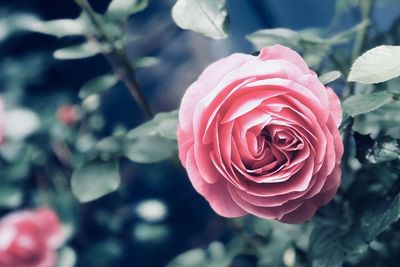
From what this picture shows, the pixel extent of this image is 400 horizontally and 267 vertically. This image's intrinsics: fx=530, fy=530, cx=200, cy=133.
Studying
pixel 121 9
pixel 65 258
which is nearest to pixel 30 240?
pixel 65 258

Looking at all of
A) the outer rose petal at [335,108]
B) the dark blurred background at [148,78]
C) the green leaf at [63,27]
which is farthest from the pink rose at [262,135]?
the dark blurred background at [148,78]

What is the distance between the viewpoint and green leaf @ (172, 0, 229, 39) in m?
0.70

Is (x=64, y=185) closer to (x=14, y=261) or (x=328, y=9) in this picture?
(x=14, y=261)

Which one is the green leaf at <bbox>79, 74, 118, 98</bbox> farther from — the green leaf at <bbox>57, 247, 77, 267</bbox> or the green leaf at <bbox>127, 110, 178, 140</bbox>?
the green leaf at <bbox>57, 247, 77, 267</bbox>

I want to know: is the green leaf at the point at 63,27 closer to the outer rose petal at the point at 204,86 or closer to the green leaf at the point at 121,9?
the green leaf at the point at 121,9

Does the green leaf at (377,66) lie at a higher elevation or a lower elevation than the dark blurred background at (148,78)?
higher

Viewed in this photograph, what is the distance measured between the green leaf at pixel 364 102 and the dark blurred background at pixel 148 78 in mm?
987

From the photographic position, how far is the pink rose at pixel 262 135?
61cm

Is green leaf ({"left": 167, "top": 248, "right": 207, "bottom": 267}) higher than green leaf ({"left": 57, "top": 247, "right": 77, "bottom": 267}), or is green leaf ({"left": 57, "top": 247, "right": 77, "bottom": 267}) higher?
green leaf ({"left": 57, "top": 247, "right": 77, "bottom": 267})

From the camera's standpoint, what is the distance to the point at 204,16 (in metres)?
0.72

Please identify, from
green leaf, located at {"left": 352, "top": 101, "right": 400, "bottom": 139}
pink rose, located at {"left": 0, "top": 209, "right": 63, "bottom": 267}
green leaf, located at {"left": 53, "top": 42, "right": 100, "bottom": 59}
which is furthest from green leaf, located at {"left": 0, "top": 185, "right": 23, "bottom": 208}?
green leaf, located at {"left": 352, "top": 101, "right": 400, "bottom": 139}

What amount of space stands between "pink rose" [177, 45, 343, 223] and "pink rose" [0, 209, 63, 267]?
677 millimetres

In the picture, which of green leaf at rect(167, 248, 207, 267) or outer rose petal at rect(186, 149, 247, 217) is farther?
green leaf at rect(167, 248, 207, 267)

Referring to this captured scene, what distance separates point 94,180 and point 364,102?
1.52 feet
